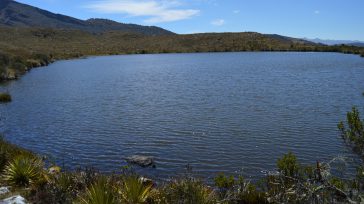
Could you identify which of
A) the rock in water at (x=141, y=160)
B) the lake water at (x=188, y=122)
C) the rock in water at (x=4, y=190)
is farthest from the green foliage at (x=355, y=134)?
the rock in water at (x=141, y=160)

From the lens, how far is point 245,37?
479 ft

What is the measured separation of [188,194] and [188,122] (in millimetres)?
15613

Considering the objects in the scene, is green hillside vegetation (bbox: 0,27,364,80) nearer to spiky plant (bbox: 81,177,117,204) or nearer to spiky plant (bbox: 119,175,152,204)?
spiky plant (bbox: 119,175,152,204)

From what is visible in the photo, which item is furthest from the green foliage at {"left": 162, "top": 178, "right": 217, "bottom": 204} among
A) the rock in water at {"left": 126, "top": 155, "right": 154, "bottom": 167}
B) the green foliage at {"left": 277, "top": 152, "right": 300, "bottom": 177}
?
the rock in water at {"left": 126, "top": 155, "right": 154, "bottom": 167}

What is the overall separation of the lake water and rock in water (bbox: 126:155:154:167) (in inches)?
15.9

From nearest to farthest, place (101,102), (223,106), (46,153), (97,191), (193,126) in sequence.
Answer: (97,191)
(46,153)
(193,126)
(223,106)
(101,102)

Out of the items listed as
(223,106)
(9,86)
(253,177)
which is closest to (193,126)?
(223,106)

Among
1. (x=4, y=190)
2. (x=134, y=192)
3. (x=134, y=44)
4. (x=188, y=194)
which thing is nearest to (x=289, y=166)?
(x=188, y=194)

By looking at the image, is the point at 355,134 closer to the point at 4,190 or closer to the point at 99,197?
the point at 99,197

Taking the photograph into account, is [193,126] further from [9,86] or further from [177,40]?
[177,40]

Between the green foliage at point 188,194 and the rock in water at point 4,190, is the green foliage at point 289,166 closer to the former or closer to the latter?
the green foliage at point 188,194

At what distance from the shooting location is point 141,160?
17703mm

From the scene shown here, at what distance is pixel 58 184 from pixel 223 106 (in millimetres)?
19695

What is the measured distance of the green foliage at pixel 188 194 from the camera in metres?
9.76
